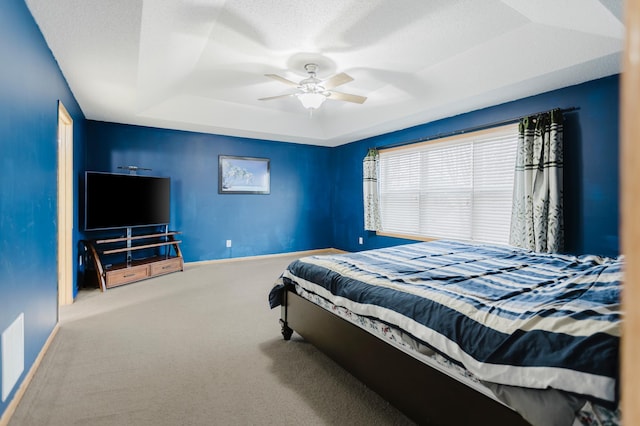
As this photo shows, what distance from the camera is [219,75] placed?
148 inches

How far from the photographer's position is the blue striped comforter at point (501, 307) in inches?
41.9

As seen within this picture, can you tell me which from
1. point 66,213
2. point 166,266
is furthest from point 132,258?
point 66,213

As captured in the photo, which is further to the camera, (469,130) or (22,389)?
(469,130)

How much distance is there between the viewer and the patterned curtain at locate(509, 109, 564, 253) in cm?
306

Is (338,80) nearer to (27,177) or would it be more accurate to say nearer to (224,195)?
(27,177)

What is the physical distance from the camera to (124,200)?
424 centimetres

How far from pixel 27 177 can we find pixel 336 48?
8.71ft

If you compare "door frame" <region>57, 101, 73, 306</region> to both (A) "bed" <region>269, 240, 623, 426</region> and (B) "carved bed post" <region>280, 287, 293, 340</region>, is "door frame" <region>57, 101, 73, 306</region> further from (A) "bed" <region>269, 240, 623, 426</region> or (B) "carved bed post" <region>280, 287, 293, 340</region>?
(A) "bed" <region>269, 240, 623, 426</region>

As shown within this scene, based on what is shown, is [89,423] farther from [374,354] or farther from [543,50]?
[543,50]

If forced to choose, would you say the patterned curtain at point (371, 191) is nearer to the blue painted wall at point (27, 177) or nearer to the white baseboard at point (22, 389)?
the blue painted wall at point (27, 177)

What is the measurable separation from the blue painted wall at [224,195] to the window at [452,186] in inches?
61.5

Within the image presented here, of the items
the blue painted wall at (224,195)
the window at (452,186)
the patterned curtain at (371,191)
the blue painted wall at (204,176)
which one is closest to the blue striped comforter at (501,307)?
the blue painted wall at (204,176)

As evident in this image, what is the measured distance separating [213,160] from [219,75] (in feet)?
5.98

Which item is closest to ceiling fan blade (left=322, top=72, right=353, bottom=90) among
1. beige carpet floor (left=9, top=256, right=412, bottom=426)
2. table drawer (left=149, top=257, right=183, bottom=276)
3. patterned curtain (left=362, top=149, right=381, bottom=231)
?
beige carpet floor (left=9, top=256, right=412, bottom=426)
